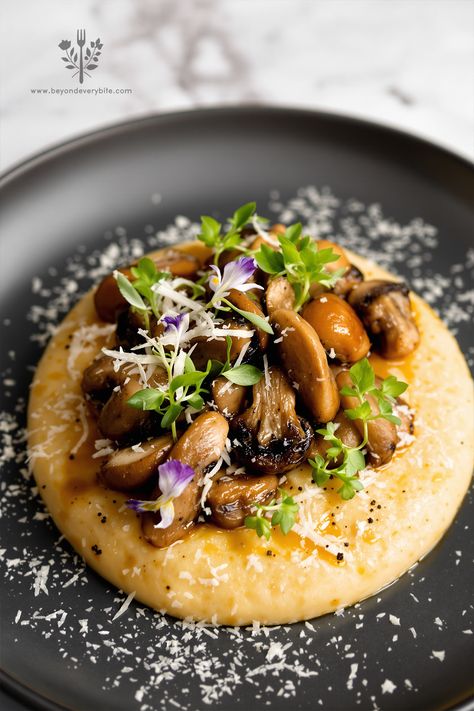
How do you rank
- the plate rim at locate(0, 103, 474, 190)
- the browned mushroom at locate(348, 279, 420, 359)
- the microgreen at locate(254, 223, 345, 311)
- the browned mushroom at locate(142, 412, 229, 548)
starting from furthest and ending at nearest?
the plate rim at locate(0, 103, 474, 190), the browned mushroom at locate(348, 279, 420, 359), the microgreen at locate(254, 223, 345, 311), the browned mushroom at locate(142, 412, 229, 548)

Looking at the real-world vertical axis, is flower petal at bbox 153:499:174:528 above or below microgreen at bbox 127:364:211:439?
below

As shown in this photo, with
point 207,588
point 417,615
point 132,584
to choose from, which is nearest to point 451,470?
point 417,615

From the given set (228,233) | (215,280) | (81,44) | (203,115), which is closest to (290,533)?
(215,280)

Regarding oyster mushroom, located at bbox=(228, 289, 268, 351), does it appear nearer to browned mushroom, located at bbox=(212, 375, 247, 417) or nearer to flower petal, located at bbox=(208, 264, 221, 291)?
flower petal, located at bbox=(208, 264, 221, 291)

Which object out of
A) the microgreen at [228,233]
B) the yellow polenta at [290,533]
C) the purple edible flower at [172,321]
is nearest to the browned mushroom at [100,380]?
the yellow polenta at [290,533]

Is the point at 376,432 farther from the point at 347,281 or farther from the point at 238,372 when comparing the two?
the point at 347,281

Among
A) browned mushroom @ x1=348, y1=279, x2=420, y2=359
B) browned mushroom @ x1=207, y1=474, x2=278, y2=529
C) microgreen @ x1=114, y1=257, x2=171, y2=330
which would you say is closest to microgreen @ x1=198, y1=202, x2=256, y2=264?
microgreen @ x1=114, y1=257, x2=171, y2=330
